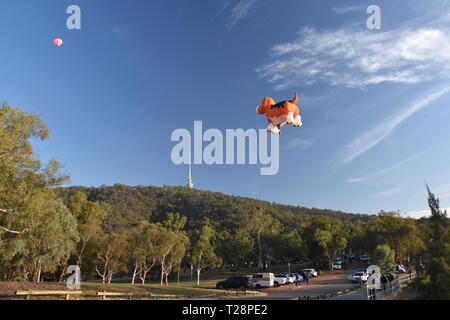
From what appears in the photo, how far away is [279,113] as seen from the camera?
14.4 meters

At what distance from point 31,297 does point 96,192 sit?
5042 inches

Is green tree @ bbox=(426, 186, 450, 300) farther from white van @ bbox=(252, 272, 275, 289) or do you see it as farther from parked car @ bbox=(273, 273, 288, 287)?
parked car @ bbox=(273, 273, 288, 287)

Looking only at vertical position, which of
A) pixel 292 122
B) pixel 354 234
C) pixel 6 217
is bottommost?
pixel 354 234

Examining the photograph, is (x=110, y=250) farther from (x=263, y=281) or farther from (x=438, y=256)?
(x=438, y=256)

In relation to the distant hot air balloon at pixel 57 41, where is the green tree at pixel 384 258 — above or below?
below

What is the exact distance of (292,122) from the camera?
46.8ft

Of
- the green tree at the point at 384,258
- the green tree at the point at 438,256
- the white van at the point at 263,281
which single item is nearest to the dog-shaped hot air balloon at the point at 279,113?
the green tree at the point at 438,256

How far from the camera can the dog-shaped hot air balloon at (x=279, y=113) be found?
1424cm

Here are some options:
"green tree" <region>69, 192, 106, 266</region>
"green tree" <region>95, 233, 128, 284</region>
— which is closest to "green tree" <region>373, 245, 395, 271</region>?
"green tree" <region>95, 233, 128, 284</region>

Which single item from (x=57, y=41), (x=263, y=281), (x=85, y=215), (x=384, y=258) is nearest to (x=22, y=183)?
(x=57, y=41)

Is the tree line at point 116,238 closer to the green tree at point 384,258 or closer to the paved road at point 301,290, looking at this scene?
the green tree at point 384,258
